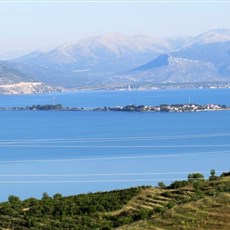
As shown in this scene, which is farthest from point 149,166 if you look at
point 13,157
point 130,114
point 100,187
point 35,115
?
point 35,115

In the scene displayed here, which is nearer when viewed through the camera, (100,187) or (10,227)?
(10,227)

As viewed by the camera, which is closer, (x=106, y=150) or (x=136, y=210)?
(x=136, y=210)

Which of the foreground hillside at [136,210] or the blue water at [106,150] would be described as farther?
the blue water at [106,150]

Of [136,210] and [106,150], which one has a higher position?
[136,210]

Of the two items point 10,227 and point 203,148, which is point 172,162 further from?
point 10,227
